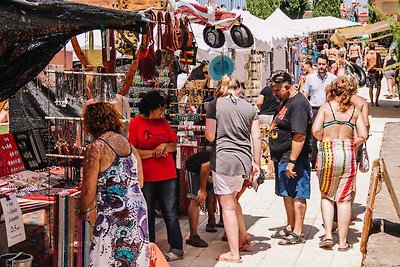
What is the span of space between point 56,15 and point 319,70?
7.87 metres

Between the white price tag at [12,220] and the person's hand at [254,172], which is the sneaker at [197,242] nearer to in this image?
the person's hand at [254,172]

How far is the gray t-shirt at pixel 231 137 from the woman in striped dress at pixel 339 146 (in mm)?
A: 849

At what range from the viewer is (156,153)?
258 inches

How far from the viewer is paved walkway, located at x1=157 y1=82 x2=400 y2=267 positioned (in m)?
6.83

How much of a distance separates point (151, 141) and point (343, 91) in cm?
196

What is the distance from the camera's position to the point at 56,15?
421cm

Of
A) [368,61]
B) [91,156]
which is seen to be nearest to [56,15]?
[91,156]

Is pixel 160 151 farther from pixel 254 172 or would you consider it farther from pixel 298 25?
pixel 298 25

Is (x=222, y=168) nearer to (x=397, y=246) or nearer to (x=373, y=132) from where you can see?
(x=397, y=246)

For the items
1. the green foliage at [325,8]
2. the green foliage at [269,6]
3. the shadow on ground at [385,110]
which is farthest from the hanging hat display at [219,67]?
the green foliage at [325,8]

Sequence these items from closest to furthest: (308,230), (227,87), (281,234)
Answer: (227,87) → (281,234) → (308,230)

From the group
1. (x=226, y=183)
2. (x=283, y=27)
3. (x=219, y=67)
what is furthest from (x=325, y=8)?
(x=226, y=183)

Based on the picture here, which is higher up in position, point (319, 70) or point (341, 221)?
point (319, 70)

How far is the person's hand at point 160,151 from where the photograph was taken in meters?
6.55
